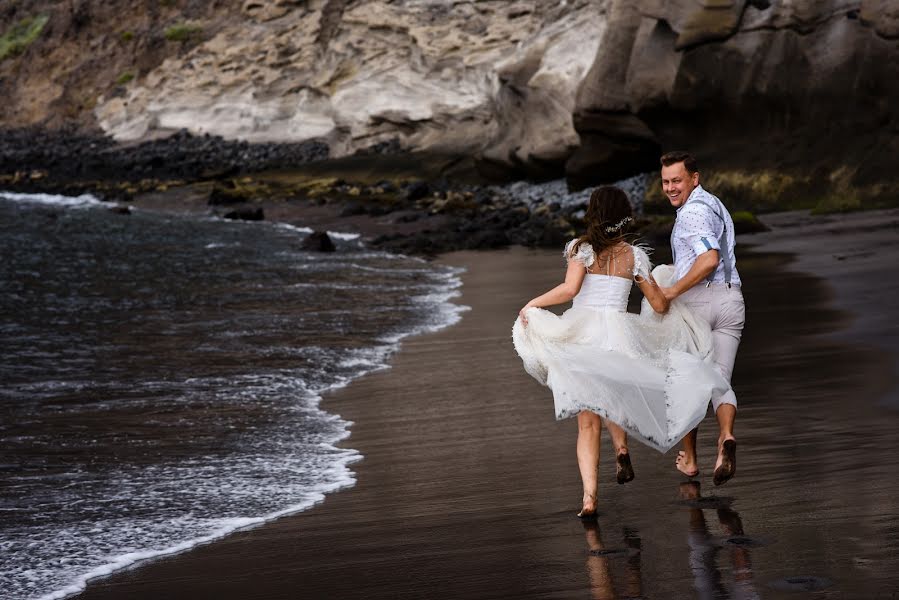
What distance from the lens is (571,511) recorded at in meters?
6.12

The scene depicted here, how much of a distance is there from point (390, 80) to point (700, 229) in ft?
158

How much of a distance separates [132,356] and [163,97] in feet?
176

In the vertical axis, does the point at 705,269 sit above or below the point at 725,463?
above

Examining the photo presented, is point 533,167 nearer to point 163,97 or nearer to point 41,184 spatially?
point 41,184

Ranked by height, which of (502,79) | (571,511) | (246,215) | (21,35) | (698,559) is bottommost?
(246,215)

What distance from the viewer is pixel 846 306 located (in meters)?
12.4

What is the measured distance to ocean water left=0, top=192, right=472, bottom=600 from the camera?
6.84 m

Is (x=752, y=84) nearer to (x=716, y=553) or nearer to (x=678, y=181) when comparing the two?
(x=678, y=181)

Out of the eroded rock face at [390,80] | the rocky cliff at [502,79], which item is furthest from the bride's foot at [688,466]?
the eroded rock face at [390,80]

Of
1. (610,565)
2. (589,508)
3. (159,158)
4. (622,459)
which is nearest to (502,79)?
(159,158)

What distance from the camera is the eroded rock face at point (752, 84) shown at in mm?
23047

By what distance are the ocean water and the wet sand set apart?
42 cm

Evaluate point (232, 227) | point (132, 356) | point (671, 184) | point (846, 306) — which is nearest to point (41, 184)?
point (232, 227)

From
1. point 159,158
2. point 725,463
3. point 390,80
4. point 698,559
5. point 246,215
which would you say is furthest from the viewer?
point 159,158
